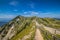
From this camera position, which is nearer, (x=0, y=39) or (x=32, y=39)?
(x=32, y=39)

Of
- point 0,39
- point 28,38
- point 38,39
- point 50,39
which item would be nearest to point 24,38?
point 28,38

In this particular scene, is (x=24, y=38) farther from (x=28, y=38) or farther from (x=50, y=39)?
(x=50, y=39)

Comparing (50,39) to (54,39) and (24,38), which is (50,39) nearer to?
(54,39)

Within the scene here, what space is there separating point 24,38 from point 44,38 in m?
9.51

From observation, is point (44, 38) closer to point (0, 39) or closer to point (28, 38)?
point (28, 38)

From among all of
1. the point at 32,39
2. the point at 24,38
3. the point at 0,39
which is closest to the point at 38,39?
the point at 32,39

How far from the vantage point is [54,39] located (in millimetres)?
56344

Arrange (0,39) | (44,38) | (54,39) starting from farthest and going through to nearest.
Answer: (0,39) → (44,38) → (54,39)

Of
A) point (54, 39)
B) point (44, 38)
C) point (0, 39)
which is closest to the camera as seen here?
point (54, 39)

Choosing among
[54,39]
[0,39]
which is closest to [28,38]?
[54,39]

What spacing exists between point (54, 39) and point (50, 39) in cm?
212

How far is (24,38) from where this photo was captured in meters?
59.9

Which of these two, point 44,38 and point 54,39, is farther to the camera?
point 44,38

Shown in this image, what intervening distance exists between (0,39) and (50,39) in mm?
72714
